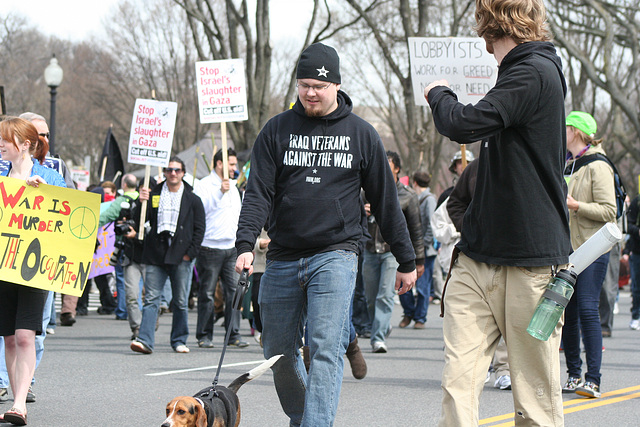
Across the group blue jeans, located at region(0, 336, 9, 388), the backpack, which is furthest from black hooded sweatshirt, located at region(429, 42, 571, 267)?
blue jeans, located at region(0, 336, 9, 388)

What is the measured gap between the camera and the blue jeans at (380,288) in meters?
9.78

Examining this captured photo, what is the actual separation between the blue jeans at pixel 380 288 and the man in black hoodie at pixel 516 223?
19.6 feet

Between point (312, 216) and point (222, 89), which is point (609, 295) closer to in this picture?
point (222, 89)

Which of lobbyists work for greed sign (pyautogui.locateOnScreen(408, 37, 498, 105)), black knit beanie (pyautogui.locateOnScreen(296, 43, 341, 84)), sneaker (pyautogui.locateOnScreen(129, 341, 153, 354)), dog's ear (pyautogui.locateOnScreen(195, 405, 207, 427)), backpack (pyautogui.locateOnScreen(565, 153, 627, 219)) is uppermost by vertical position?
lobbyists work for greed sign (pyautogui.locateOnScreen(408, 37, 498, 105))

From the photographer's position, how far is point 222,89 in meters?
12.0

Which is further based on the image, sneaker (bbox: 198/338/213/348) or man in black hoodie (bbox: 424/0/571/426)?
sneaker (bbox: 198/338/213/348)

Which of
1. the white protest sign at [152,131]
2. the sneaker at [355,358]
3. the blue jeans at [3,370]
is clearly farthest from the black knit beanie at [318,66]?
the white protest sign at [152,131]

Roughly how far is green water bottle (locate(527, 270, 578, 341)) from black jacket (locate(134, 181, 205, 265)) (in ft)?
20.8

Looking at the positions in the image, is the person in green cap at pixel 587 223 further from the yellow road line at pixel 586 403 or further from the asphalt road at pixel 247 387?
the asphalt road at pixel 247 387

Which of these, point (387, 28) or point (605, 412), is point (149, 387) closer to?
point (605, 412)

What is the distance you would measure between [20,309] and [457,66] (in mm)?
5519

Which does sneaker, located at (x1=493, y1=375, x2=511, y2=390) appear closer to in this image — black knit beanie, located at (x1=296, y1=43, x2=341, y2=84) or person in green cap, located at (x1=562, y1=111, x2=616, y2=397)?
person in green cap, located at (x1=562, y1=111, x2=616, y2=397)

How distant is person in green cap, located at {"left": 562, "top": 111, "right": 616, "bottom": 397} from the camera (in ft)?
22.0

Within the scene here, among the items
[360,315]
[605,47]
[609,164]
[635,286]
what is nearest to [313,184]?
[609,164]
